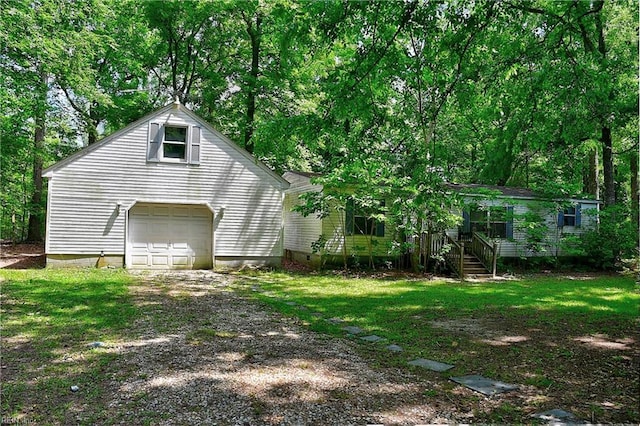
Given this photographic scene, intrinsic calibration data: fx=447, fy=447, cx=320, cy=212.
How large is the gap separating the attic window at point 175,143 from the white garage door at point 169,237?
1.61 meters

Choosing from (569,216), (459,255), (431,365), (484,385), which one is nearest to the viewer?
(484,385)

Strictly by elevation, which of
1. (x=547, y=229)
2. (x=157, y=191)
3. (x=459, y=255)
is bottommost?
(x=459, y=255)

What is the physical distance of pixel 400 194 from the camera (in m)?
14.7

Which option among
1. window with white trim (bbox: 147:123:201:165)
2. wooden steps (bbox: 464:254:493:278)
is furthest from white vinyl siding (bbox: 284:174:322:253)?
wooden steps (bbox: 464:254:493:278)

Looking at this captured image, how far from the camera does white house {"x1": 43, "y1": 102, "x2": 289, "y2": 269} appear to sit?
43.3 ft

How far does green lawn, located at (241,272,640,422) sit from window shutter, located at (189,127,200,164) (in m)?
4.56

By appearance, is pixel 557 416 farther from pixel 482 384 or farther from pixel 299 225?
pixel 299 225

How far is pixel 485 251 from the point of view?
1603 cm

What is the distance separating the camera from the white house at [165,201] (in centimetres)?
1321

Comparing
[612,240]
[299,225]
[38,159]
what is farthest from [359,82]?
[38,159]

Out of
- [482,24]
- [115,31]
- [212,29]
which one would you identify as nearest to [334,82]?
[482,24]

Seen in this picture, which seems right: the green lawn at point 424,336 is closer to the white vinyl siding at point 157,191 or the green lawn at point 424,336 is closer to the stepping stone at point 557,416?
the stepping stone at point 557,416

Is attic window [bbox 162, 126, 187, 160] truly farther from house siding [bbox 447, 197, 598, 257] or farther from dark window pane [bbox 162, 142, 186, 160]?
house siding [bbox 447, 197, 598, 257]

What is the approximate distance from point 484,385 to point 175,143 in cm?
1236
